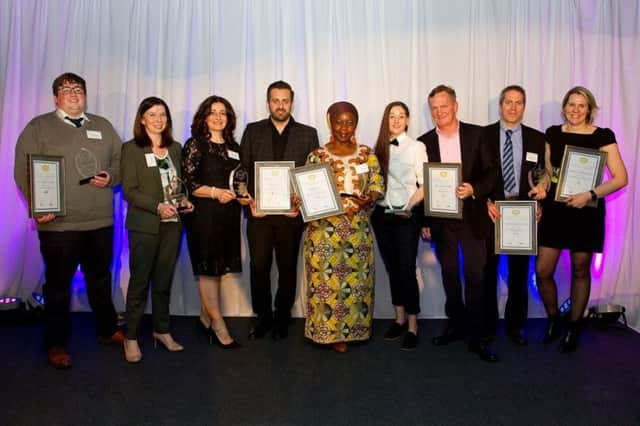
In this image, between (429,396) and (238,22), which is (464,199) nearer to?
(429,396)

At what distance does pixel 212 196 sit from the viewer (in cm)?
359

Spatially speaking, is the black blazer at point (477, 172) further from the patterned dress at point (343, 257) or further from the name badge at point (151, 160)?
the name badge at point (151, 160)

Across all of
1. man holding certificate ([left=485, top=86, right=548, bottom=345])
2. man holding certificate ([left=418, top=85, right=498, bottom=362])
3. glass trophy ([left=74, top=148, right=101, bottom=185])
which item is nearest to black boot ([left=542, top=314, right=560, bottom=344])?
man holding certificate ([left=485, top=86, right=548, bottom=345])

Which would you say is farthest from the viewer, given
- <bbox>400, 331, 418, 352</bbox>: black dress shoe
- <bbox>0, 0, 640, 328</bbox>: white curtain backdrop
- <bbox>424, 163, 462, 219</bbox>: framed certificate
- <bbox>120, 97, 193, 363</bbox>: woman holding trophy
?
<bbox>0, 0, 640, 328</bbox>: white curtain backdrop

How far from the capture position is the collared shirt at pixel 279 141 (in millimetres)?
3924

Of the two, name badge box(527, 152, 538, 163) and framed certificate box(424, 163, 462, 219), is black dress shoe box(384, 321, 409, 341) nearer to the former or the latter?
framed certificate box(424, 163, 462, 219)

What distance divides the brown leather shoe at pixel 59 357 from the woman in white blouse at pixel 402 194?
92.5 inches

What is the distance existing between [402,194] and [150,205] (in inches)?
70.0

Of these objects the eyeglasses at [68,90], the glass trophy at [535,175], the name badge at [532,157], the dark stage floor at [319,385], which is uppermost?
the eyeglasses at [68,90]

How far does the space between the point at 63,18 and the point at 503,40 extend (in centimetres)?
405

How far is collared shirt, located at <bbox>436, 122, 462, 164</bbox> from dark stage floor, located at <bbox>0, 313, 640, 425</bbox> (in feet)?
4.59

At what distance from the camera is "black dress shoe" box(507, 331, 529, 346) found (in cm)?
385

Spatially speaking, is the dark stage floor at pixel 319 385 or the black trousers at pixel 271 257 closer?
the dark stage floor at pixel 319 385

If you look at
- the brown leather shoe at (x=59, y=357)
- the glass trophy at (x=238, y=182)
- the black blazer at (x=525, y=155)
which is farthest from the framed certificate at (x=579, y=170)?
the brown leather shoe at (x=59, y=357)
